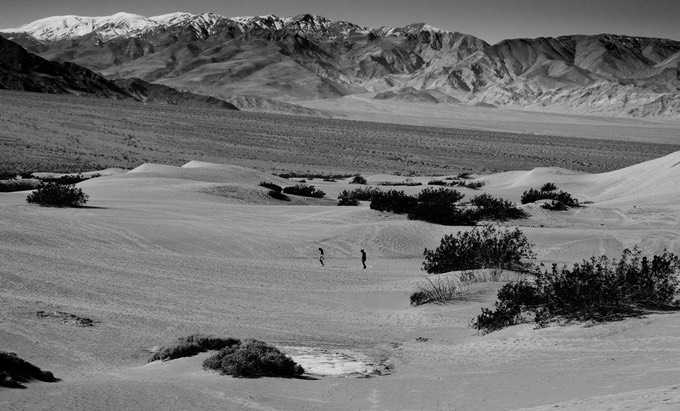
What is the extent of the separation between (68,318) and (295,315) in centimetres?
345

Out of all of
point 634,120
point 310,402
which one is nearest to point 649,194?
point 310,402

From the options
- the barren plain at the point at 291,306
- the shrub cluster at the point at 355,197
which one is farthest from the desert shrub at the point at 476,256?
the shrub cluster at the point at 355,197

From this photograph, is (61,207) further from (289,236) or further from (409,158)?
(409,158)

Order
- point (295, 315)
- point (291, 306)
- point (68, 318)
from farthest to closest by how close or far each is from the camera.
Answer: point (291, 306)
point (295, 315)
point (68, 318)

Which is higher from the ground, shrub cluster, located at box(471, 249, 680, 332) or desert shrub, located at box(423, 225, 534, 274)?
shrub cluster, located at box(471, 249, 680, 332)

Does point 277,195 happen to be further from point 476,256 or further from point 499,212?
point 476,256

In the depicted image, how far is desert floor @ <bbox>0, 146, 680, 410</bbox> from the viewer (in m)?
7.08

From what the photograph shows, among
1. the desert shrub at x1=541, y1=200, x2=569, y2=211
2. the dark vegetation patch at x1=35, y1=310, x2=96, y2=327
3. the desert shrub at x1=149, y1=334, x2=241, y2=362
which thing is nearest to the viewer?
the desert shrub at x1=149, y1=334, x2=241, y2=362

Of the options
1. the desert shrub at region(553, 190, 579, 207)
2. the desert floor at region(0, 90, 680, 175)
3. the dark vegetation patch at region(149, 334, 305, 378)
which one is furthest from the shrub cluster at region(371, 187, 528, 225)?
the desert floor at region(0, 90, 680, 175)

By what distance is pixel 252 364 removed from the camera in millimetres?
8078

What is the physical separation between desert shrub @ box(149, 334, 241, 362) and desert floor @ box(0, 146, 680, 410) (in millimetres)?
227

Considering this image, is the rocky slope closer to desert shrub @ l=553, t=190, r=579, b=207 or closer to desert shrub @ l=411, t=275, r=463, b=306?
desert shrub @ l=553, t=190, r=579, b=207

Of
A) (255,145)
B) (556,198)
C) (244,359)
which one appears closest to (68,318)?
(244,359)

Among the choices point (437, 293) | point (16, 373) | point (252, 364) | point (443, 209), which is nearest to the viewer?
point (16, 373)
